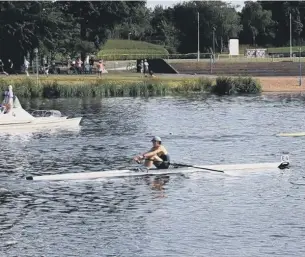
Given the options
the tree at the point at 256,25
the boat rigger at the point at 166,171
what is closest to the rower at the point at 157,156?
the boat rigger at the point at 166,171

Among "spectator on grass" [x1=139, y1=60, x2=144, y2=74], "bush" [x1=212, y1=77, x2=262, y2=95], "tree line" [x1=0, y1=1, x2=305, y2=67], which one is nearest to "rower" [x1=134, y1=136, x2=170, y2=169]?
"bush" [x1=212, y1=77, x2=262, y2=95]

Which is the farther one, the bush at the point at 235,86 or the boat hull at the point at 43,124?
the bush at the point at 235,86

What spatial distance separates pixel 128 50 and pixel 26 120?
282 feet

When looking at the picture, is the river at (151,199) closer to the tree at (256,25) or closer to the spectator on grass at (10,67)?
the spectator on grass at (10,67)

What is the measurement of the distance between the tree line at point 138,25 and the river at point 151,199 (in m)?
43.5

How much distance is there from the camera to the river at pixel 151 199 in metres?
26.6

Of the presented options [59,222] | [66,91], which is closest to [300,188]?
[59,222]

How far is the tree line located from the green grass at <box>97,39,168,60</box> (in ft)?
10.9

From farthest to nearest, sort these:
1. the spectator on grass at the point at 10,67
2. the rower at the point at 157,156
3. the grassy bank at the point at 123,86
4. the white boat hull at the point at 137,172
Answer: the spectator on grass at the point at 10,67, the grassy bank at the point at 123,86, the rower at the point at 157,156, the white boat hull at the point at 137,172

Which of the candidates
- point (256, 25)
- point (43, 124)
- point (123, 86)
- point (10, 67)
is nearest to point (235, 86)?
point (123, 86)

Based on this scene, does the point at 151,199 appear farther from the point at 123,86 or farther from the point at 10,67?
the point at 10,67

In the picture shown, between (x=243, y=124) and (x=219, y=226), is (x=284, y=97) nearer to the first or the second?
(x=243, y=124)

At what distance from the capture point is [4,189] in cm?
3506

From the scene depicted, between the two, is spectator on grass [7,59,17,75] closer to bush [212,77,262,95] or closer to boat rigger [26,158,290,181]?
bush [212,77,262,95]
